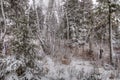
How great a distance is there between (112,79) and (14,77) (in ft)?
14.4

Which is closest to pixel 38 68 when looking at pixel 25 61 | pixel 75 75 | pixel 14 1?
pixel 25 61

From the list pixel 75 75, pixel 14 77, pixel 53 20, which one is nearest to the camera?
pixel 14 77

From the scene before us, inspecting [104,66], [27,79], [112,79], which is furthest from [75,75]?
[104,66]

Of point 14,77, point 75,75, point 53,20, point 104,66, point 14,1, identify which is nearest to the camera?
point 14,77

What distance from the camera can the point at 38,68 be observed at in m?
6.42

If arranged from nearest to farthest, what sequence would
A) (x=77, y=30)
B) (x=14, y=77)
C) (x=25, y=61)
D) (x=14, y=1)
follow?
(x=14, y=77) → (x=25, y=61) → (x=14, y=1) → (x=77, y=30)

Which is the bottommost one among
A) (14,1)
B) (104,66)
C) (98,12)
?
(104,66)

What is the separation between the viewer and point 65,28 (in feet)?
68.2

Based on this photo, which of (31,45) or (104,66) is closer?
(31,45)

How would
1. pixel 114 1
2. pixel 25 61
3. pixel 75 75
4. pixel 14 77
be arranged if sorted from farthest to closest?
pixel 114 1 < pixel 75 75 < pixel 25 61 < pixel 14 77

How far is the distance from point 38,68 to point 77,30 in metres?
14.0

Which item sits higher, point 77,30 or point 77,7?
point 77,7

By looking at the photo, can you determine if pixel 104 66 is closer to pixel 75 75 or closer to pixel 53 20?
pixel 75 75

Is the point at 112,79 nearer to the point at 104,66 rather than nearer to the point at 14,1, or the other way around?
the point at 104,66
